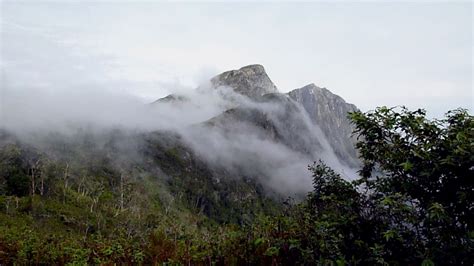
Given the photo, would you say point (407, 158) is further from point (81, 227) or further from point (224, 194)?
point (224, 194)

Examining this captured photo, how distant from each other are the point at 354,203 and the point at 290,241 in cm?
107

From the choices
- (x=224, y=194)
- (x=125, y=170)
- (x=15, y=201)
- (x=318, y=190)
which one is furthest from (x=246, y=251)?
(x=224, y=194)

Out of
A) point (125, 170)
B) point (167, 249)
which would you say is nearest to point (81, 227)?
point (125, 170)

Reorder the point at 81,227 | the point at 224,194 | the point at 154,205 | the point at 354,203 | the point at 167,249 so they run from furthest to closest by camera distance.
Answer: the point at 224,194
the point at 154,205
the point at 81,227
the point at 167,249
the point at 354,203

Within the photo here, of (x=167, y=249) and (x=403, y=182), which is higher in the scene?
(x=403, y=182)

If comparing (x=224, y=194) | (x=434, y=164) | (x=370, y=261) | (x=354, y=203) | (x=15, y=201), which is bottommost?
(x=224, y=194)

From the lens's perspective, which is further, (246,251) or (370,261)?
(246,251)

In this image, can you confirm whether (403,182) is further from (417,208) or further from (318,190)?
(318,190)

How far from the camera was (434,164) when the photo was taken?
16.8ft

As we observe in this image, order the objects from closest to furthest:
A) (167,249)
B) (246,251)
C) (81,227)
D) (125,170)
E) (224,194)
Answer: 1. (246,251)
2. (167,249)
3. (81,227)
4. (125,170)
5. (224,194)

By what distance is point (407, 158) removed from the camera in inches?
209

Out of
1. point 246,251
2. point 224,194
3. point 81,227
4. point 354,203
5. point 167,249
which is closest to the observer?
point 354,203

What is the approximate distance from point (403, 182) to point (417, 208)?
38 centimetres

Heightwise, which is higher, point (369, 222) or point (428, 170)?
point (428, 170)
